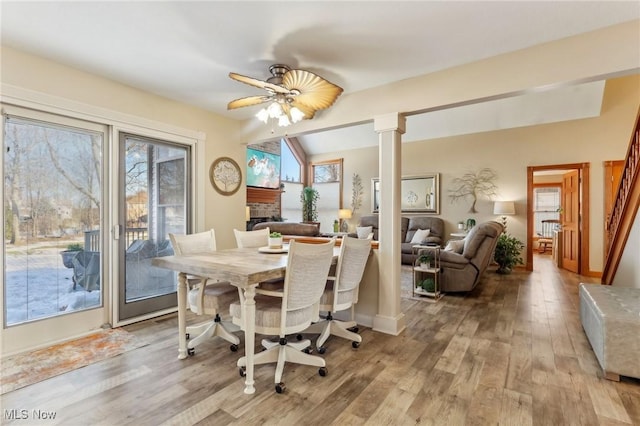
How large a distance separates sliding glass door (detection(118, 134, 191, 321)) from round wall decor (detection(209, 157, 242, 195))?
35cm

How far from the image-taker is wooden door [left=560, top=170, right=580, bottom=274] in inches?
223

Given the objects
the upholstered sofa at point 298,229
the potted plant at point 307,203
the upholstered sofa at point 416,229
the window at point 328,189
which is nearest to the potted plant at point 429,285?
the upholstered sofa at point 298,229

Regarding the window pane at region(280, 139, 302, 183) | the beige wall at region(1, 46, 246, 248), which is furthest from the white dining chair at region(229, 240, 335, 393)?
the window pane at region(280, 139, 302, 183)

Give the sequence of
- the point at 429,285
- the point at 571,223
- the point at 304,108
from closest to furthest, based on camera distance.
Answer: the point at 304,108, the point at 429,285, the point at 571,223

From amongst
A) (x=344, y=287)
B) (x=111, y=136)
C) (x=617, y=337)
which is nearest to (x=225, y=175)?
(x=111, y=136)

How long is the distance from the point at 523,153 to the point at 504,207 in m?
1.18

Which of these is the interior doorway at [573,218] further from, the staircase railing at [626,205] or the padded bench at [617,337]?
the padded bench at [617,337]

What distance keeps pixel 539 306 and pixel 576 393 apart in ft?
6.91

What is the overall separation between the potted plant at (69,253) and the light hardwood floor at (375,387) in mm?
865

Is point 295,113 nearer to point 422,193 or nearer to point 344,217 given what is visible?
point 422,193

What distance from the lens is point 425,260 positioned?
14.2 ft

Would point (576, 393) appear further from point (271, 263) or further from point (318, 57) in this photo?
point (318, 57)

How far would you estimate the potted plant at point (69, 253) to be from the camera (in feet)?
9.36

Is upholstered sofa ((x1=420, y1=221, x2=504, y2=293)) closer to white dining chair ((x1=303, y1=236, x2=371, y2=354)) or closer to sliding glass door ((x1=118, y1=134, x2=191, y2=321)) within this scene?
white dining chair ((x1=303, y1=236, x2=371, y2=354))
